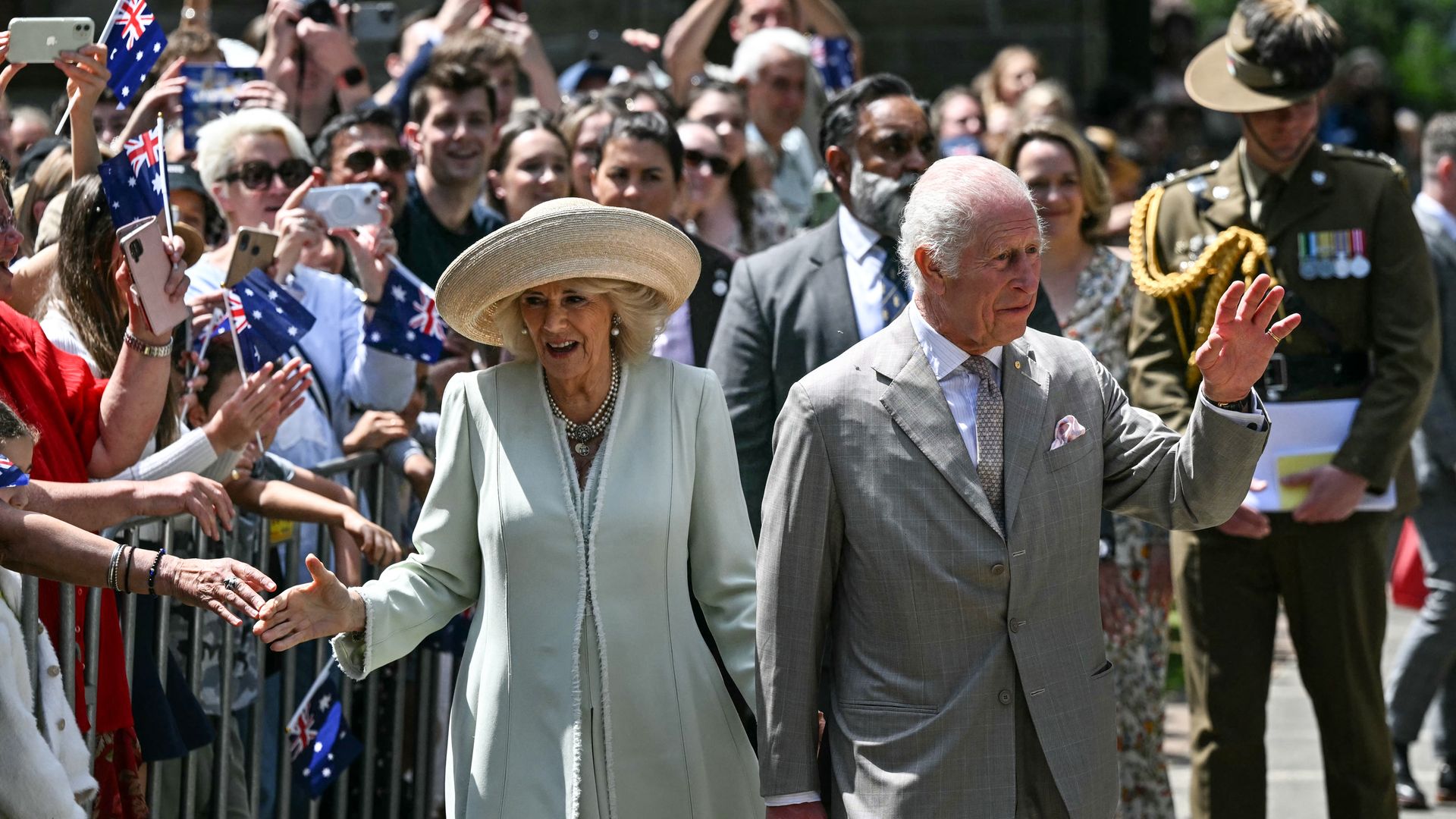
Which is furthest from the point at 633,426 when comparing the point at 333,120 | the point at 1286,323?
the point at 333,120

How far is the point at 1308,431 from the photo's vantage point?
5703mm

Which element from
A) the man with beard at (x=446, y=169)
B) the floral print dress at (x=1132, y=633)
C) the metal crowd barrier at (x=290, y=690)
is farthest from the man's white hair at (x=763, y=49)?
the metal crowd barrier at (x=290, y=690)

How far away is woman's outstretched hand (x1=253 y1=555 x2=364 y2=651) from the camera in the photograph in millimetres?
3818

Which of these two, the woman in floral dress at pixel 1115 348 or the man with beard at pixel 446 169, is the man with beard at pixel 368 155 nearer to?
the man with beard at pixel 446 169

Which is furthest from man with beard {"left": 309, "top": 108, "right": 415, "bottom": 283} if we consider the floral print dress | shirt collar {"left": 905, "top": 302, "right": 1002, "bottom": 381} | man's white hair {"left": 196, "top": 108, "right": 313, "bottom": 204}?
shirt collar {"left": 905, "top": 302, "right": 1002, "bottom": 381}

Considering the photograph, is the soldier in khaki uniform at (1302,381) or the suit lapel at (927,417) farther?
the soldier in khaki uniform at (1302,381)

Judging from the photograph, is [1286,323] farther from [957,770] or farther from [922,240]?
[957,770]

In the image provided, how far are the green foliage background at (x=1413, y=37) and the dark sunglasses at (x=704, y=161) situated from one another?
38.8 metres

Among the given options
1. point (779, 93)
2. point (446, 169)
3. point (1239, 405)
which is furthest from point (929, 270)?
point (779, 93)

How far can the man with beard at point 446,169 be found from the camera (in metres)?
7.02

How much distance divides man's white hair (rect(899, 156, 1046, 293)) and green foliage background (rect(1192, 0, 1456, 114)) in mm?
42374

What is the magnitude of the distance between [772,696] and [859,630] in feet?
0.74

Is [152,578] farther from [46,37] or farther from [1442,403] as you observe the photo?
[1442,403]

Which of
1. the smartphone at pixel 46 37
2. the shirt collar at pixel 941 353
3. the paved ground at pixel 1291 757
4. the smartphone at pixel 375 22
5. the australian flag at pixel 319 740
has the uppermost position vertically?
the smartphone at pixel 375 22
